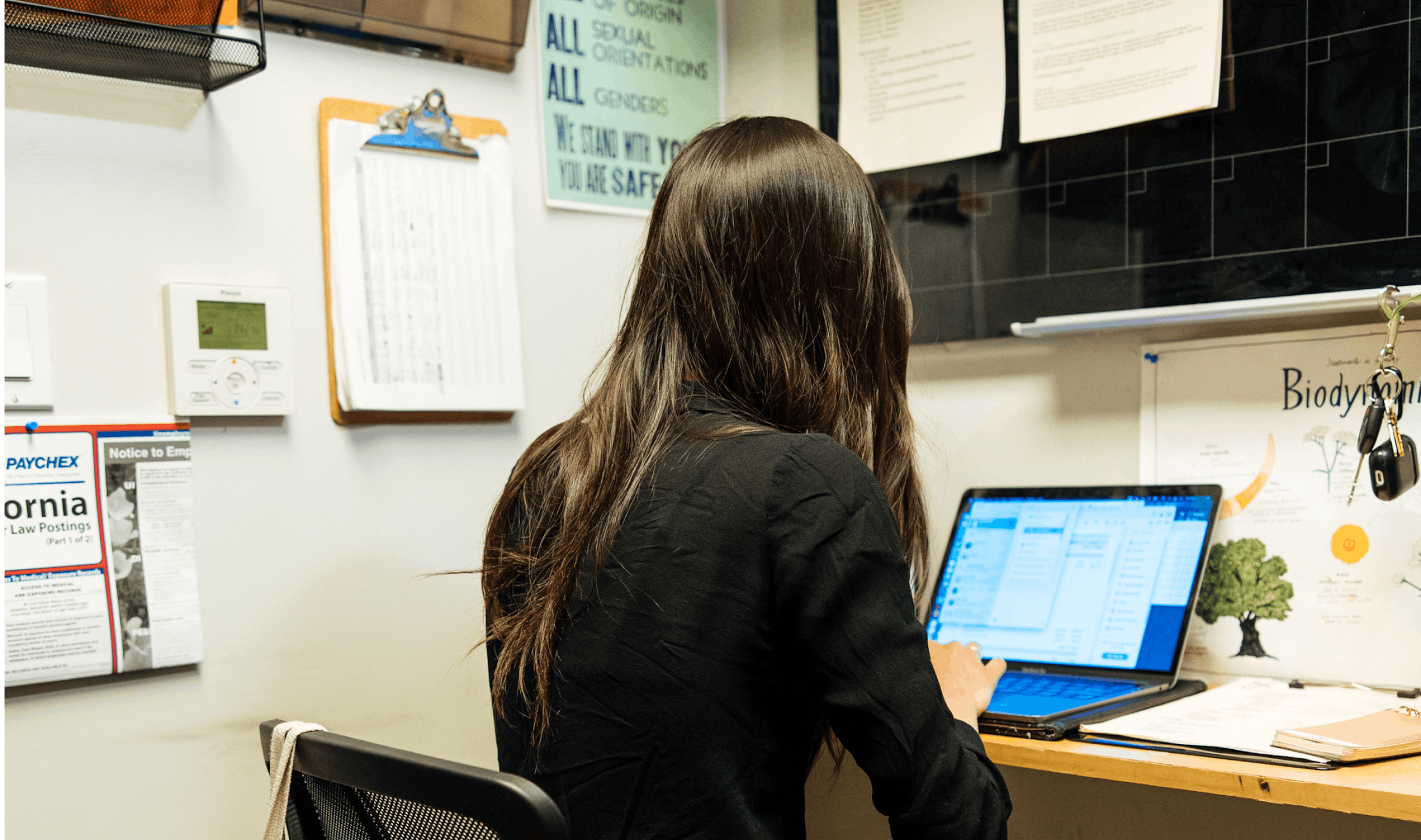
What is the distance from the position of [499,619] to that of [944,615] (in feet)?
2.44

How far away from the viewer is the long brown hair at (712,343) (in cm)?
90

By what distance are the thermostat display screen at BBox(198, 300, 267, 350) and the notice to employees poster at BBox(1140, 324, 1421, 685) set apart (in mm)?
1127

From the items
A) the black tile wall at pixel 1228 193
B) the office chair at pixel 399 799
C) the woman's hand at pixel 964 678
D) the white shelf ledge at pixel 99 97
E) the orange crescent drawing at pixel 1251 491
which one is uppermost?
the white shelf ledge at pixel 99 97

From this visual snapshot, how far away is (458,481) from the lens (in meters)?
1.54

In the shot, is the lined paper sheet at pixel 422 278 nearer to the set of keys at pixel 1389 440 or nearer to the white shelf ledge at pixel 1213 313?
the white shelf ledge at pixel 1213 313

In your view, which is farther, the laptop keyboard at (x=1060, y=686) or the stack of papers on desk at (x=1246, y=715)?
the laptop keyboard at (x=1060, y=686)

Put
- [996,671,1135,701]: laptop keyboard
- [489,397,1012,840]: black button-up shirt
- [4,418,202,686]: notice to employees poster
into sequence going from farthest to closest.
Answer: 1. [996,671,1135,701]: laptop keyboard
2. [4,418,202,686]: notice to employees poster
3. [489,397,1012,840]: black button-up shirt

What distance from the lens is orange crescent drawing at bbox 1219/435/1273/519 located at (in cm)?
139

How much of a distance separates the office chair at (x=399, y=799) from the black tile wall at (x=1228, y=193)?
1139 millimetres

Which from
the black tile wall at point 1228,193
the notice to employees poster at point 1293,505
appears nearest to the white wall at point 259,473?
the black tile wall at point 1228,193

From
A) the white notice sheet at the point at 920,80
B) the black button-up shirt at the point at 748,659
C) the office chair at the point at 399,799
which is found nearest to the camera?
the office chair at the point at 399,799

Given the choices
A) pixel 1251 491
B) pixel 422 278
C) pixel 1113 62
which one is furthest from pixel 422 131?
pixel 1251 491

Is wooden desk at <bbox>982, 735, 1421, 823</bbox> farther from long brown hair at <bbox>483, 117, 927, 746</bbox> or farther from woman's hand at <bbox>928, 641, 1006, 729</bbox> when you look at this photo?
long brown hair at <bbox>483, 117, 927, 746</bbox>

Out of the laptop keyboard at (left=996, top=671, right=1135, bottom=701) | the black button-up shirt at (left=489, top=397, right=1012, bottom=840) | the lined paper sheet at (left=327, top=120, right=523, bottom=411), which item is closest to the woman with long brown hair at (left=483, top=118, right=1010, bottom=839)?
the black button-up shirt at (left=489, top=397, right=1012, bottom=840)
